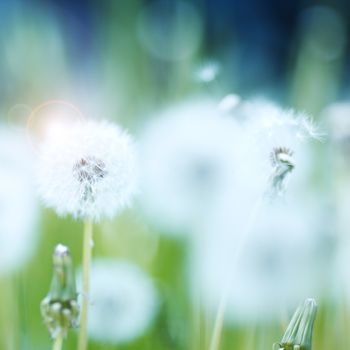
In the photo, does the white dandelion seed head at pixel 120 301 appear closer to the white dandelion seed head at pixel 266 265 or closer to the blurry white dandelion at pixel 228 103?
the white dandelion seed head at pixel 266 265

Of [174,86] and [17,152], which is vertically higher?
[174,86]

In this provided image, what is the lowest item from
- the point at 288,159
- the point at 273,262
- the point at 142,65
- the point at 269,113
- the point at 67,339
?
the point at 67,339

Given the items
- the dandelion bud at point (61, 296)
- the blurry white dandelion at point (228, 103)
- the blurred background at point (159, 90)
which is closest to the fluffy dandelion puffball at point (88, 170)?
the blurred background at point (159, 90)

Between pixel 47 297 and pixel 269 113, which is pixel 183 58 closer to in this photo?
pixel 269 113

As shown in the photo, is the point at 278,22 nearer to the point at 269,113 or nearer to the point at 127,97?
the point at 269,113

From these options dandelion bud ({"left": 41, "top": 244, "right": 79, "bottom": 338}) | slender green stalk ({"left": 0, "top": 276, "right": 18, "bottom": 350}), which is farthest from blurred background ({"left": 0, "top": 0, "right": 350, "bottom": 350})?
dandelion bud ({"left": 41, "top": 244, "right": 79, "bottom": 338})

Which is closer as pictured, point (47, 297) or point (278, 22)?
point (47, 297)

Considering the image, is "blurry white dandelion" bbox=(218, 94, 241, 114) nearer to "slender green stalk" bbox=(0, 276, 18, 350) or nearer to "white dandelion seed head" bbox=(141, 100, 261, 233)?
"white dandelion seed head" bbox=(141, 100, 261, 233)

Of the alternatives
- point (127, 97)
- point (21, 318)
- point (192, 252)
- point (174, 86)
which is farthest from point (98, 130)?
point (21, 318)
